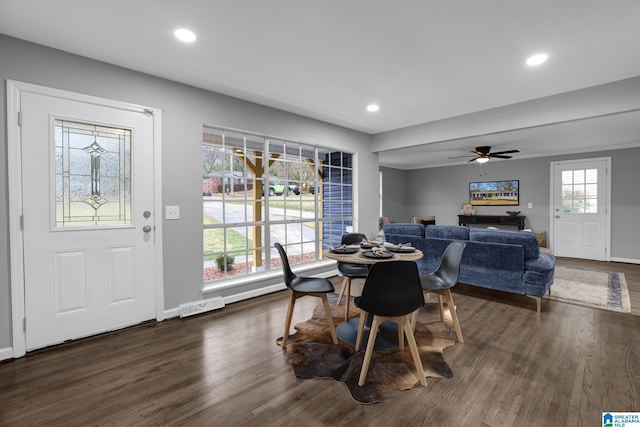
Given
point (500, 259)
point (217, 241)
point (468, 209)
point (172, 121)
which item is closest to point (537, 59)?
point (500, 259)

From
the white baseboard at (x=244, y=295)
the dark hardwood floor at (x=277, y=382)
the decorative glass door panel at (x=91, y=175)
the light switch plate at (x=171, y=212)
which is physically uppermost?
the decorative glass door panel at (x=91, y=175)

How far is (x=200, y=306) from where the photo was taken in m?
3.19

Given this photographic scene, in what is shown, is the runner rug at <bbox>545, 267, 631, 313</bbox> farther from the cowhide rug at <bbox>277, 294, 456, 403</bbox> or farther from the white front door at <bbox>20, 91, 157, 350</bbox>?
the white front door at <bbox>20, 91, 157, 350</bbox>

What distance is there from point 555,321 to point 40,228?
16.2 ft

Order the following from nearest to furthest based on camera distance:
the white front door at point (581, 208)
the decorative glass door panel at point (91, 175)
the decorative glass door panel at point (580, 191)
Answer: the decorative glass door panel at point (91, 175)
the white front door at point (581, 208)
the decorative glass door panel at point (580, 191)

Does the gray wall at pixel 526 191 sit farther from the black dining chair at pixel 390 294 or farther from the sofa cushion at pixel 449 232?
the black dining chair at pixel 390 294

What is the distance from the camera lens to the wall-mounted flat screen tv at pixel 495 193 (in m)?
7.28

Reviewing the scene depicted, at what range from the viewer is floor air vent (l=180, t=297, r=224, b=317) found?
308 centimetres

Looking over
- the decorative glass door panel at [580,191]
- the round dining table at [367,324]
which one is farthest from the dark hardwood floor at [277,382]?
the decorative glass door panel at [580,191]

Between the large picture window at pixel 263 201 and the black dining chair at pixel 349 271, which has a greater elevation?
the large picture window at pixel 263 201

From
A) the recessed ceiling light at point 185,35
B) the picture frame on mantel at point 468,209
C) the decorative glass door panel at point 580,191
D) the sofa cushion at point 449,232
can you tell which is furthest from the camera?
the picture frame on mantel at point 468,209

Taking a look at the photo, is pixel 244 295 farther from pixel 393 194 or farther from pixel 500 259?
pixel 393 194

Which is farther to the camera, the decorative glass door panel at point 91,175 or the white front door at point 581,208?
the white front door at point 581,208

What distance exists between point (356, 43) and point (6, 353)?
3.78m
